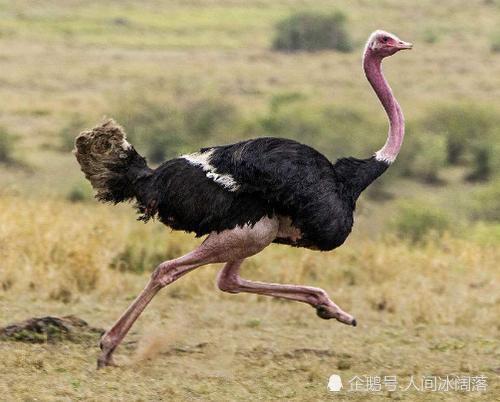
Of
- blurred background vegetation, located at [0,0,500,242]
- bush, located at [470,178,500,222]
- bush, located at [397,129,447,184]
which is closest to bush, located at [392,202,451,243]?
blurred background vegetation, located at [0,0,500,242]

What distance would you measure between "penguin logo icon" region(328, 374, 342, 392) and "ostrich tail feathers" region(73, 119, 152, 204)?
53.5 inches

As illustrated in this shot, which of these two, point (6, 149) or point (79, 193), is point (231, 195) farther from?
point (6, 149)

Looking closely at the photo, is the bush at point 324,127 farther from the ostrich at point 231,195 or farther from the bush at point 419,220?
the ostrich at point 231,195

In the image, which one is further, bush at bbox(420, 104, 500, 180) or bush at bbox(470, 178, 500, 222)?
bush at bbox(420, 104, 500, 180)

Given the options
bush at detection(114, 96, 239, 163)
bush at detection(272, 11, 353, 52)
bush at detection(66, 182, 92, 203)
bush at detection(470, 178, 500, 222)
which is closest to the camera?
bush at detection(66, 182, 92, 203)

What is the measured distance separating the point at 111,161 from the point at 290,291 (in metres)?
1.17

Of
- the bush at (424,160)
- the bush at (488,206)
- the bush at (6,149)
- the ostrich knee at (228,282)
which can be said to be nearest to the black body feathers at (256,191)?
the ostrich knee at (228,282)

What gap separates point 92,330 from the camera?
732 cm

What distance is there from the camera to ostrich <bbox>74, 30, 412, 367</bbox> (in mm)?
6289

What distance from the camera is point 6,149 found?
22.3m

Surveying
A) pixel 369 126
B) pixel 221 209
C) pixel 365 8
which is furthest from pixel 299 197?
pixel 365 8

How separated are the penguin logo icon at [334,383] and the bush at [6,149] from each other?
1605 cm

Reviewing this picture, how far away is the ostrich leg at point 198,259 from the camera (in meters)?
6.32

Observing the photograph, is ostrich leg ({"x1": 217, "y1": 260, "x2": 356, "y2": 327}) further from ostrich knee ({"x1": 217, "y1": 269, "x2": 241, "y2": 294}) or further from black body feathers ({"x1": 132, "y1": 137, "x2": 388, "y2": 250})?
black body feathers ({"x1": 132, "y1": 137, "x2": 388, "y2": 250})
